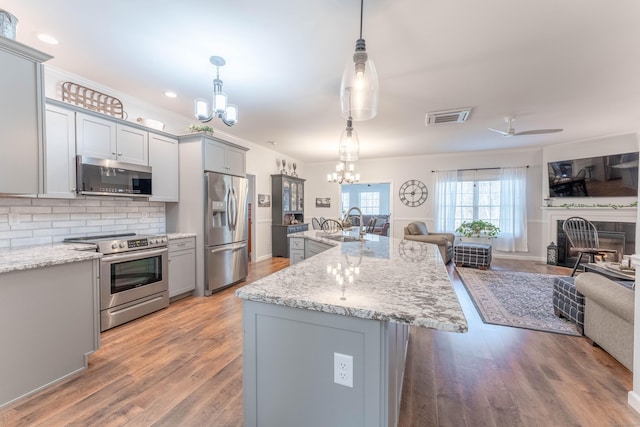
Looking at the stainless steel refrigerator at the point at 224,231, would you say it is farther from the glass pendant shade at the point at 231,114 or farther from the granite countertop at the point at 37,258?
the granite countertop at the point at 37,258

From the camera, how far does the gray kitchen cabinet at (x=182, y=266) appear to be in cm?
339

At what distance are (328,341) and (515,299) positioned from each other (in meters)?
3.66

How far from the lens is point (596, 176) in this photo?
17.5 ft

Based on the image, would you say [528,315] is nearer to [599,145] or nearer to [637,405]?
[637,405]

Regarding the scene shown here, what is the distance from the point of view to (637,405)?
64.4 inches

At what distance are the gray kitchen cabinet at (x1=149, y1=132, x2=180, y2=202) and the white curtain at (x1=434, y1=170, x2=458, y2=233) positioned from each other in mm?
5853

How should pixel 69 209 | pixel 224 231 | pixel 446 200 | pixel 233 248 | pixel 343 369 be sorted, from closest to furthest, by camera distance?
pixel 343 369 → pixel 69 209 → pixel 224 231 → pixel 233 248 → pixel 446 200

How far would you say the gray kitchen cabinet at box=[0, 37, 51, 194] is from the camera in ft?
5.96

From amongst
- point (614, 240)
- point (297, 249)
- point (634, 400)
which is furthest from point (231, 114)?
point (614, 240)

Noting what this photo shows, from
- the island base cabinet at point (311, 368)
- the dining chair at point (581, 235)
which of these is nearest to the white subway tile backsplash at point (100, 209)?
the island base cabinet at point (311, 368)

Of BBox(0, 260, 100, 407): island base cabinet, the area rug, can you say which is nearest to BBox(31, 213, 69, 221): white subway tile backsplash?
BBox(0, 260, 100, 407): island base cabinet

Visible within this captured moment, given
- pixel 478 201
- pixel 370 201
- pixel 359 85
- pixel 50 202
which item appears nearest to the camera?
pixel 359 85

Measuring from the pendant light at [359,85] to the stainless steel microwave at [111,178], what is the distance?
2.66 meters

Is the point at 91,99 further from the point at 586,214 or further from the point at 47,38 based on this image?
the point at 586,214
